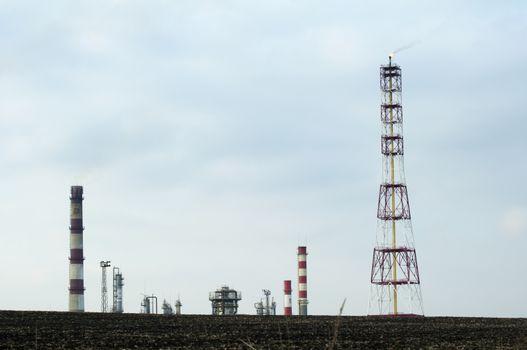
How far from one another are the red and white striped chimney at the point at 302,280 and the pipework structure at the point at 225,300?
22.9ft

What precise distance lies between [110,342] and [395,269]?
129 feet

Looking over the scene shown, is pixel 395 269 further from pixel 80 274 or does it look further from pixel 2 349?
pixel 2 349

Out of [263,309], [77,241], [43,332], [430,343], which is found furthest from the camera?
[263,309]

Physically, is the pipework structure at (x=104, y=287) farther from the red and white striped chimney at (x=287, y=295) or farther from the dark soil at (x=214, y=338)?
the dark soil at (x=214, y=338)

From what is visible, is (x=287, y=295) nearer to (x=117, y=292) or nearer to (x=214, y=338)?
(x=117, y=292)

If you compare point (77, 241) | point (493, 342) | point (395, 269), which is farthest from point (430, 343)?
point (77, 241)

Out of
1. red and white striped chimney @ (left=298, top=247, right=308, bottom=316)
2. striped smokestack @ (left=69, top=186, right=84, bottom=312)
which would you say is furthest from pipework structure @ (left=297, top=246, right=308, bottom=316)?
striped smokestack @ (left=69, top=186, right=84, bottom=312)

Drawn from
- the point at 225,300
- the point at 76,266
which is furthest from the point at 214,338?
the point at 225,300

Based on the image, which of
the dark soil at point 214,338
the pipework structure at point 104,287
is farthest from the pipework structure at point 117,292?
the dark soil at point 214,338

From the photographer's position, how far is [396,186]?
2466 inches

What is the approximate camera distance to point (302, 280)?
98125 mm

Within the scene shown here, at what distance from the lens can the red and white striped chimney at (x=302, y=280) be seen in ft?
318

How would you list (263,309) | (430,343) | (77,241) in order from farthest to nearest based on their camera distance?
(263,309)
(77,241)
(430,343)

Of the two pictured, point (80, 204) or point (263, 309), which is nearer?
point (80, 204)
